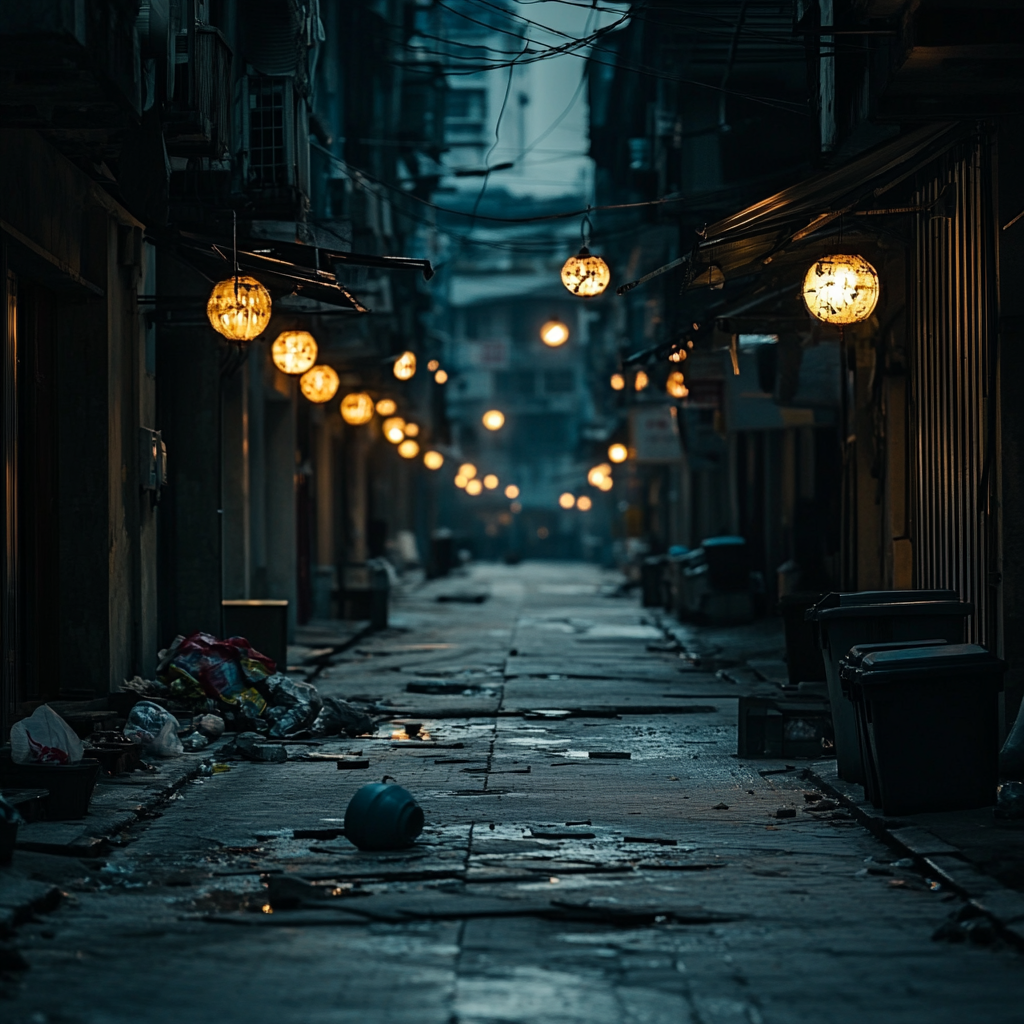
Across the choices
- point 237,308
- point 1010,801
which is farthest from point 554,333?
point 1010,801

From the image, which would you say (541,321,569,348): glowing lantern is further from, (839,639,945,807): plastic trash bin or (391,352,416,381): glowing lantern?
(839,639,945,807): plastic trash bin

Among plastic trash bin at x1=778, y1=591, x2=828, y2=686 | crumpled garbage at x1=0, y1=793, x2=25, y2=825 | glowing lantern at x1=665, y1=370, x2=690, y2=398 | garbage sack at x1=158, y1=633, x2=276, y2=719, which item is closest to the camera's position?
crumpled garbage at x1=0, y1=793, x2=25, y2=825

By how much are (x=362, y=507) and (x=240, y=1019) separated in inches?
1450

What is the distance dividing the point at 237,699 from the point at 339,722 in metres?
1.10

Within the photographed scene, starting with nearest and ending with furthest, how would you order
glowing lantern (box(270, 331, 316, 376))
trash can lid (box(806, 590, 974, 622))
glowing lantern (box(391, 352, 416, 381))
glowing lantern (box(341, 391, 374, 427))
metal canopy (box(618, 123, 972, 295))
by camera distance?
trash can lid (box(806, 590, 974, 622)) → metal canopy (box(618, 123, 972, 295)) → glowing lantern (box(270, 331, 316, 376)) → glowing lantern (box(391, 352, 416, 381)) → glowing lantern (box(341, 391, 374, 427))

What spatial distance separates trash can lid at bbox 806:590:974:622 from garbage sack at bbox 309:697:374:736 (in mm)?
4740

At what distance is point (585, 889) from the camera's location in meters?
7.43

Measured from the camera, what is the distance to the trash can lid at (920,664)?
8.92m

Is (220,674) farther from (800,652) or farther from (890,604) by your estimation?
(890,604)

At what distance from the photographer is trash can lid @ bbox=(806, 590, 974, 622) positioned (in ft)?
33.1

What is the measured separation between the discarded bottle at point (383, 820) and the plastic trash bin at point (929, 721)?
2.61 meters

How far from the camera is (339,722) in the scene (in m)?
13.9

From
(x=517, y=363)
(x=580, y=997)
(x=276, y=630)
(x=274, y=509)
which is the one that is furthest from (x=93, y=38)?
(x=517, y=363)

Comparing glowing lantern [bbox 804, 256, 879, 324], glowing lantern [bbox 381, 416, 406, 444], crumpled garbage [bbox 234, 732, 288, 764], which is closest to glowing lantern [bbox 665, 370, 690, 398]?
glowing lantern [bbox 381, 416, 406, 444]
